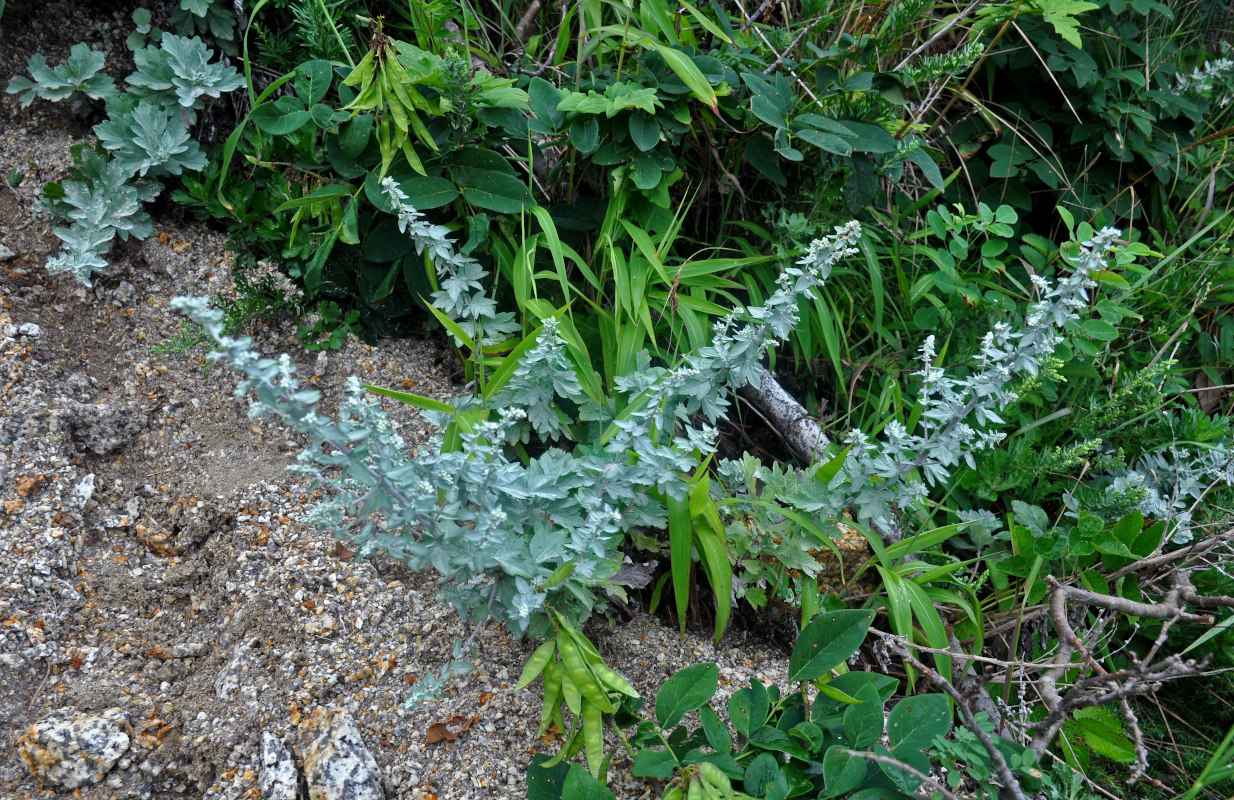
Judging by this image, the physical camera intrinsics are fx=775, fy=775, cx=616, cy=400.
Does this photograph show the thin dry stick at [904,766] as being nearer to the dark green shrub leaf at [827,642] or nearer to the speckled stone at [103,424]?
the dark green shrub leaf at [827,642]

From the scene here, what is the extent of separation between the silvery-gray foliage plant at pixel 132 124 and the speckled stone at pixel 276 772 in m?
1.34

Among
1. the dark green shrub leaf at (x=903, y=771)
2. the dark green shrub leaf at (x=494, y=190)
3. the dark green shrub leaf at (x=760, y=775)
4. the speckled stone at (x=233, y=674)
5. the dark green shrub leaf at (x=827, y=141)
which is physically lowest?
the speckled stone at (x=233, y=674)

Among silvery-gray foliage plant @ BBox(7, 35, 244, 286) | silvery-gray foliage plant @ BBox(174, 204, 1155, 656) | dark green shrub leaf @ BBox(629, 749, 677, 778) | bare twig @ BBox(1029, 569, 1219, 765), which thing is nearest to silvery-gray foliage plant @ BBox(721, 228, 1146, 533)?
silvery-gray foliage plant @ BBox(174, 204, 1155, 656)

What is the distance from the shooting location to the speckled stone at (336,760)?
1.35 metres

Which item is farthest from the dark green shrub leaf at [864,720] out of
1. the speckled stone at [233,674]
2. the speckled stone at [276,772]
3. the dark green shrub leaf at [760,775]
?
the speckled stone at [233,674]

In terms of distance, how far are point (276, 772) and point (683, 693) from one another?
736mm

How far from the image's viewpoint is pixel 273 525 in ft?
5.69

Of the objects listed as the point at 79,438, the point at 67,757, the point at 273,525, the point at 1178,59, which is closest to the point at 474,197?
the point at 273,525

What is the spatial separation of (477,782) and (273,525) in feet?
2.39

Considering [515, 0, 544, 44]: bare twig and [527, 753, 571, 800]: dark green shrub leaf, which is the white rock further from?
[515, 0, 544, 44]: bare twig

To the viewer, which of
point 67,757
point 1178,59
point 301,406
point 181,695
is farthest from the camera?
point 1178,59

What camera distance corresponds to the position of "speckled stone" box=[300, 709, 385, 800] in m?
1.35

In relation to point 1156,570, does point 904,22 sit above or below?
above

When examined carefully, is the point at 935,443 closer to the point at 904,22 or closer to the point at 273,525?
the point at 904,22
